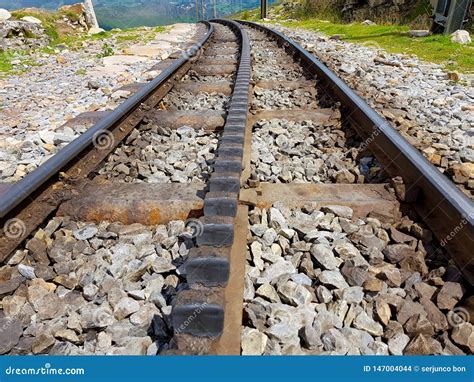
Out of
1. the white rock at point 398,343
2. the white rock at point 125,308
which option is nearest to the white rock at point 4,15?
the white rock at point 125,308

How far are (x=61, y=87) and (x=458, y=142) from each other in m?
4.84

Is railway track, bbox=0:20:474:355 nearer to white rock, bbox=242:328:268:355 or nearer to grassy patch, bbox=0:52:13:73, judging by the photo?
white rock, bbox=242:328:268:355

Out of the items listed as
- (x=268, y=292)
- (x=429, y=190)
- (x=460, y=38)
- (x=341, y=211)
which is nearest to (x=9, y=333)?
(x=268, y=292)

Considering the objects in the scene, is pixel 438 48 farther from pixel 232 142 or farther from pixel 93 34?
pixel 93 34

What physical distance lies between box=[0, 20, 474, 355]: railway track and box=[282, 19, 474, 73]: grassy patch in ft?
15.0

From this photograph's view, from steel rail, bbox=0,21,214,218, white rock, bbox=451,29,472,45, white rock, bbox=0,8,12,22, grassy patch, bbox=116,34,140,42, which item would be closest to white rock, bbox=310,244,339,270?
steel rail, bbox=0,21,214,218

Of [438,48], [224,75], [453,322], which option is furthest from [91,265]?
[438,48]

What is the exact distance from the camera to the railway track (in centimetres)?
133

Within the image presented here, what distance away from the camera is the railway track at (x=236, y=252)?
4.36 feet

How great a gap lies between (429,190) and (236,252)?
40.9 inches

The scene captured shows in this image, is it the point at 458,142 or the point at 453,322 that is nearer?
the point at 453,322

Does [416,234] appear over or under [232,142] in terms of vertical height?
under

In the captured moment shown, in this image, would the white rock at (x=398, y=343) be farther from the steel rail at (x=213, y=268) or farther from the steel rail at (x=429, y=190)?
the steel rail at (x=213, y=268)

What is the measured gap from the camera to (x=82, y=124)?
321cm
